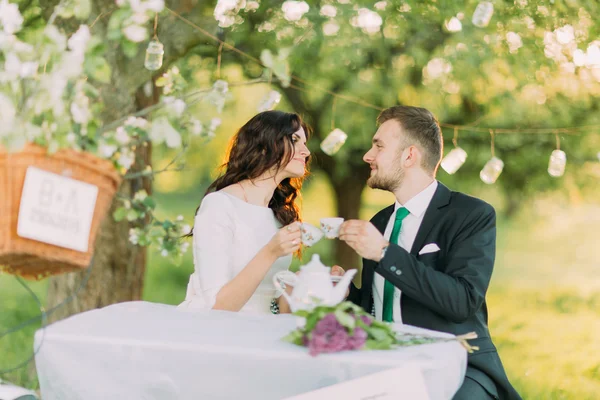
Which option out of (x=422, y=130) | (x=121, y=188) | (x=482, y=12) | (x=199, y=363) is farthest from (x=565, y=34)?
(x=199, y=363)

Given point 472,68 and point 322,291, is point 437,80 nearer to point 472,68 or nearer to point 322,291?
point 472,68

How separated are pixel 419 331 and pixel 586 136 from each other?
174 inches

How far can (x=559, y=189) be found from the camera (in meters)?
7.45

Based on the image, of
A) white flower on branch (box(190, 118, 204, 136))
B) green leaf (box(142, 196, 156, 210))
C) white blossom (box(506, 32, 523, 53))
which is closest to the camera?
white flower on branch (box(190, 118, 204, 136))

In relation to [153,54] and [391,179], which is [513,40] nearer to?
[391,179]

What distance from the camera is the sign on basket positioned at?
2043mm

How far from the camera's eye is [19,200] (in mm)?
2027

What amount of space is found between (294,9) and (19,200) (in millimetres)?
3748

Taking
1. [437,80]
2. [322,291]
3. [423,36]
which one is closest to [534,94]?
[437,80]

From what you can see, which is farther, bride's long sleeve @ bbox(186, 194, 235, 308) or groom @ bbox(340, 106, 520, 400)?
bride's long sleeve @ bbox(186, 194, 235, 308)

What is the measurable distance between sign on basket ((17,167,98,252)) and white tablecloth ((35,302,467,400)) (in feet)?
1.36

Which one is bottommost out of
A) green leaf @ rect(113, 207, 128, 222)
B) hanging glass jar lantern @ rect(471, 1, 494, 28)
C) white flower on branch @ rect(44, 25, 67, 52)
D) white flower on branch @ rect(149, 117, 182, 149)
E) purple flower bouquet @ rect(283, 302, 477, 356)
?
purple flower bouquet @ rect(283, 302, 477, 356)

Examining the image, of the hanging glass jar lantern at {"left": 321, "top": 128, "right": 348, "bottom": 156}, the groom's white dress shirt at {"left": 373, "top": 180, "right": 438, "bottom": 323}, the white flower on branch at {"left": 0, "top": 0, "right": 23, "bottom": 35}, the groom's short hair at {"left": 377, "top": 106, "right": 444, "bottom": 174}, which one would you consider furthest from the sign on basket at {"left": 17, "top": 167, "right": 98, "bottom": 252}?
the hanging glass jar lantern at {"left": 321, "top": 128, "right": 348, "bottom": 156}

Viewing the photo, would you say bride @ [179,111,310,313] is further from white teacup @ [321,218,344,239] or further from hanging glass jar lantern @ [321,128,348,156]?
white teacup @ [321,218,344,239]
